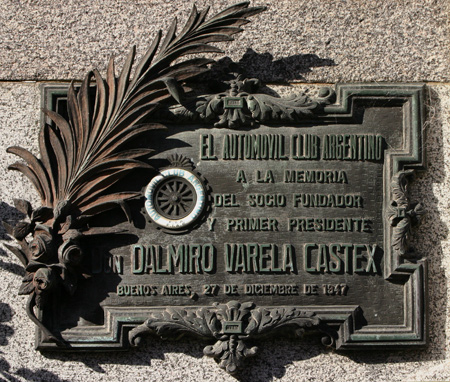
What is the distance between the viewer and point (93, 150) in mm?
4719

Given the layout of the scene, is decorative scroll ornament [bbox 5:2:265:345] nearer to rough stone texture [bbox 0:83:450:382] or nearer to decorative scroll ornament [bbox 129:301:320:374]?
rough stone texture [bbox 0:83:450:382]

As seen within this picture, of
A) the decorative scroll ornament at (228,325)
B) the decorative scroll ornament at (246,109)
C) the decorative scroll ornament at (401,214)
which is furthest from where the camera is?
the decorative scroll ornament at (246,109)

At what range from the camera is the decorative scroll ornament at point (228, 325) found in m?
4.55

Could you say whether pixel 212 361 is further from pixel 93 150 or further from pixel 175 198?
pixel 93 150

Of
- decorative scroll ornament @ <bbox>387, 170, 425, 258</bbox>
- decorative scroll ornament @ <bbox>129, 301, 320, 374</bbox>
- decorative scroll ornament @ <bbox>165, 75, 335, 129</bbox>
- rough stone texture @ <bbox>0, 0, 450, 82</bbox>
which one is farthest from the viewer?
rough stone texture @ <bbox>0, 0, 450, 82</bbox>

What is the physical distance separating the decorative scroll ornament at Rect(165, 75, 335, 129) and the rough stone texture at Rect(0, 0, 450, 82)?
0.74 ft

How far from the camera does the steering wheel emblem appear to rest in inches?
185

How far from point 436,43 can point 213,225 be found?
1.75 meters

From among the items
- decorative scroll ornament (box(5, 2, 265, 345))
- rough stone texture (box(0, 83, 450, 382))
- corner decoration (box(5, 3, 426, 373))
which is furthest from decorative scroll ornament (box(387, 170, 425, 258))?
decorative scroll ornament (box(5, 2, 265, 345))

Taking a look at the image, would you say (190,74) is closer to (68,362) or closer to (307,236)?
(307,236)

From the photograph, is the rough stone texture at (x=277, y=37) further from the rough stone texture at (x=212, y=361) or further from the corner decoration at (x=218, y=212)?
the rough stone texture at (x=212, y=361)

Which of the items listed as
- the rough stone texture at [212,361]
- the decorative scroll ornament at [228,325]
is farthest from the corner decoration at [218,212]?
the rough stone texture at [212,361]

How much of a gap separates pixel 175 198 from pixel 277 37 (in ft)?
3.89

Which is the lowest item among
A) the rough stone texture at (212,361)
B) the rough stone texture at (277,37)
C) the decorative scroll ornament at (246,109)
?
the rough stone texture at (212,361)
